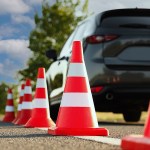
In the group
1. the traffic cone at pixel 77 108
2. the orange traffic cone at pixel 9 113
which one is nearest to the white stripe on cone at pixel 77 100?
the traffic cone at pixel 77 108

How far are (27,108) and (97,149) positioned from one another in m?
6.68

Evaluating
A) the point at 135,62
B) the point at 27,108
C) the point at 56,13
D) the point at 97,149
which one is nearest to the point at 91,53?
the point at 135,62

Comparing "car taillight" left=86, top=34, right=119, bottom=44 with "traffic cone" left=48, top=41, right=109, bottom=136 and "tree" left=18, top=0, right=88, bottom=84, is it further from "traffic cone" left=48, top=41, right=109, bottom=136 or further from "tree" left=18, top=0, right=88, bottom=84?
"tree" left=18, top=0, right=88, bottom=84

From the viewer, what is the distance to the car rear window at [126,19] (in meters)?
9.41

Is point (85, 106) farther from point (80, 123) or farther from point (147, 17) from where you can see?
point (147, 17)

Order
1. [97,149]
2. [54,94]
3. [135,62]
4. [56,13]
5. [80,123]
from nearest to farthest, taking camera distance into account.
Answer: [97,149], [80,123], [135,62], [54,94], [56,13]

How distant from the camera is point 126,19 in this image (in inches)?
373

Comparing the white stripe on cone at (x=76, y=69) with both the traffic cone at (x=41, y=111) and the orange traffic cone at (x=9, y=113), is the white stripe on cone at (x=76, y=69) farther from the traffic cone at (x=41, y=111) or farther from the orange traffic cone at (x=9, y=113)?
the orange traffic cone at (x=9, y=113)

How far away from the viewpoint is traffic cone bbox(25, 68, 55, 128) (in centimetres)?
863

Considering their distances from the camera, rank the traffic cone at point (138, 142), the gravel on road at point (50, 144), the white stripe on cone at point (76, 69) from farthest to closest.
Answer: the white stripe on cone at point (76, 69)
the gravel on road at point (50, 144)
the traffic cone at point (138, 142)

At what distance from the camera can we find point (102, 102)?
9.38 m

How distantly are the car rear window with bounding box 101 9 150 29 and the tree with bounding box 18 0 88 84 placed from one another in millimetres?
Answer: 19734

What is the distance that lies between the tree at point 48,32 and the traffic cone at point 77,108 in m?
22.4

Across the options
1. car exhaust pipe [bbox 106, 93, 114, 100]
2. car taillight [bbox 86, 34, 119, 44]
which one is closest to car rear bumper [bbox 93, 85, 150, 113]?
car exhaust pipe [bbox 106, 93, 114, 100]
